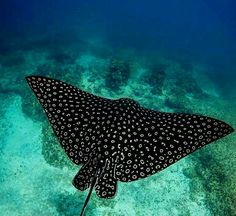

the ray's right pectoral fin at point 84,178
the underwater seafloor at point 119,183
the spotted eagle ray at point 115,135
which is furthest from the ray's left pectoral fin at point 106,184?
the underwater seafloor at point 119,183

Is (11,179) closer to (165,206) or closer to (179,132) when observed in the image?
(165,206)

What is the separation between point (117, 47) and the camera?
26844 millimetres

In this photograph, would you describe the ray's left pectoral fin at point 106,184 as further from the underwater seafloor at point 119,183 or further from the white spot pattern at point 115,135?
the underwater seafloor at point 119,183

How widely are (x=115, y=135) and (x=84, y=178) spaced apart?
1.05 meters

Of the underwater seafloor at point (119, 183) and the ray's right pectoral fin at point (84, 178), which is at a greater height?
the ray's right pectoral fin at point (84, 178)

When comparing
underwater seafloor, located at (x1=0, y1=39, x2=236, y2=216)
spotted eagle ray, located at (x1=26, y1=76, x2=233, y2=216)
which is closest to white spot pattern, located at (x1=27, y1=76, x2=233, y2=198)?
spotted eagle ray, located at (x1=26, y1=76, x2=233, y2=216)

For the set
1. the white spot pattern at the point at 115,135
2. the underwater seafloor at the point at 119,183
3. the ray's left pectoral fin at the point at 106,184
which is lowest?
the underwater seafloor at the point at 119,183

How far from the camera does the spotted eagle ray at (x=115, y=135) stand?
5.96 m

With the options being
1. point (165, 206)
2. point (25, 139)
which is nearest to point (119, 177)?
point (165, 206)

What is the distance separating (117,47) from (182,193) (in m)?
18.3

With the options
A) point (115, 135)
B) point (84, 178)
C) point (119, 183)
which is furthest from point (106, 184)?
point (119, 183)

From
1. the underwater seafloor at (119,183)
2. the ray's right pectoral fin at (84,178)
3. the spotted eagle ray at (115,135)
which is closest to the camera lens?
the ray's right pectoral fin at (84,178)

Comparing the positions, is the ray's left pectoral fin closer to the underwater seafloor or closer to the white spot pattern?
the white spot pattern

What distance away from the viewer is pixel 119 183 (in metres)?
10.5
